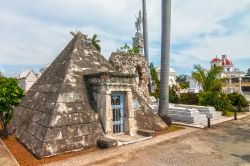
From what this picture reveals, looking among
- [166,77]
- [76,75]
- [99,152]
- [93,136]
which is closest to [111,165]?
[99,152]

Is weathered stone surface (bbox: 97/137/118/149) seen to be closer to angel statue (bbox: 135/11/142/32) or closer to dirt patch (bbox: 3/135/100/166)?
dirt patch (bbox: 3/135/100/166)

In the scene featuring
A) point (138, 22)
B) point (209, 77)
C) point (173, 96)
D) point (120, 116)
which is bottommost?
point (120, 116)

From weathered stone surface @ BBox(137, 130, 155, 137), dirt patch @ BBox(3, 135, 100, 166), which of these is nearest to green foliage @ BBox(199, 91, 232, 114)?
weathered stone surface @ BBox(137, 130, 155, 137)

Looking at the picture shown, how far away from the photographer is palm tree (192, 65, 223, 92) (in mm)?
23797

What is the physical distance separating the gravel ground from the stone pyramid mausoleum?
6.55 ft

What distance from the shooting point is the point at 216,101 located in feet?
68.1

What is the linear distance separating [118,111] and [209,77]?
1637 cm

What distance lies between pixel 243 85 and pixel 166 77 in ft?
169

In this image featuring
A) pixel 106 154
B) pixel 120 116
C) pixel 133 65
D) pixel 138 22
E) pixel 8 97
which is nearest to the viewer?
pixel 106 154

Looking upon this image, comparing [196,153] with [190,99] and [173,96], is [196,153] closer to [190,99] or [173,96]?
[190,99]

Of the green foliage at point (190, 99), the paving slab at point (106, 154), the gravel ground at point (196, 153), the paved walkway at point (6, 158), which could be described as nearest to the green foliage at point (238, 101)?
the green foliage at point (190, 99)

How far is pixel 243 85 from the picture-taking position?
57062mm

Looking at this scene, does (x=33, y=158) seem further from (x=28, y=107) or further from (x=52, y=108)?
(x=28, y=107)

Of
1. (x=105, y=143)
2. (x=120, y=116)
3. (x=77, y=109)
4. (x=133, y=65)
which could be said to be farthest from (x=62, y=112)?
(x=133, y=65)
